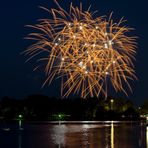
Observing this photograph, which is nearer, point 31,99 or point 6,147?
point 6,147

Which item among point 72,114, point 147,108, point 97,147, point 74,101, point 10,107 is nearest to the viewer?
point 97,147

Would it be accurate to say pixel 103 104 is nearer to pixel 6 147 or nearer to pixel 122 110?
pixel 122 110

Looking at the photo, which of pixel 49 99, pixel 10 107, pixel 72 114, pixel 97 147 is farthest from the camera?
pixel 10 107

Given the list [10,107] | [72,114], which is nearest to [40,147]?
[72,114]

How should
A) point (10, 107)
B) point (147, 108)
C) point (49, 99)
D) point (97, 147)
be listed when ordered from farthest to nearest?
point (147, 108), point (10, 107), point (49, 99), point (97, 147)

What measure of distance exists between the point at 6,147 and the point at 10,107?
3696 inches

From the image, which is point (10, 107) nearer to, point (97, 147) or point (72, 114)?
point (72, 114)

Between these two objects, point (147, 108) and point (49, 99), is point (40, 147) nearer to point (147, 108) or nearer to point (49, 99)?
point (49, 99)

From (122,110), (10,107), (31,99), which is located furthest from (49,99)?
(122,110)

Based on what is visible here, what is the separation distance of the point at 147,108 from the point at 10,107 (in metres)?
48.1

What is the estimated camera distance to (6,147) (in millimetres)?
20547

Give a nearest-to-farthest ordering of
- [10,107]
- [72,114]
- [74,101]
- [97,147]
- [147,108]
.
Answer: [97,147]
[72,114]
[74,101]
[10,107]
[147,108]

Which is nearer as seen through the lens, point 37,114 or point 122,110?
point 37,114

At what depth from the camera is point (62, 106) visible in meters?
97.2
